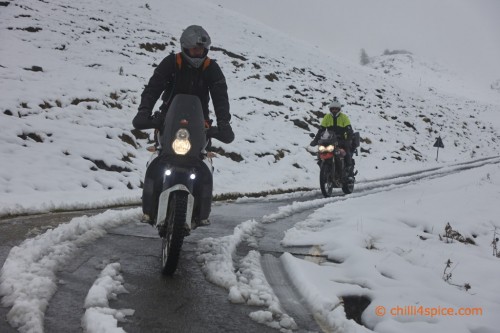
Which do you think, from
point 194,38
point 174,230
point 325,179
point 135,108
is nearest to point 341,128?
point 325,179

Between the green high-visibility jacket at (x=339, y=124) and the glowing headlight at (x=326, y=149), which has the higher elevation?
the green high-visibility jacket at (x=339, y=124)

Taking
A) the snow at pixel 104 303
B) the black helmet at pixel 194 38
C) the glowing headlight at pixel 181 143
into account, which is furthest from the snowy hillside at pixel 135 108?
the black helmet at pixel 194 38

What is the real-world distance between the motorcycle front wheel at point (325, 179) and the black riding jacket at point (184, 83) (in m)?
6.81

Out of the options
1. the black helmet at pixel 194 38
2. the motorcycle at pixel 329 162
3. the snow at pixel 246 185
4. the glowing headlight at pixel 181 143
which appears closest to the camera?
the snow at pixel 246 185

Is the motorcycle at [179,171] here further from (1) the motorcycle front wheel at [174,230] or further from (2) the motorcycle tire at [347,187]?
(2) the motorcycle tire at [347,187]

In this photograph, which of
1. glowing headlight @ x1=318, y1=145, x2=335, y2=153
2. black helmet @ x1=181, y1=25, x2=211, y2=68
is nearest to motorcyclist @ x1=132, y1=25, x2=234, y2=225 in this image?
black helmet @ x1=181, y1=25, x2=211, y2=68

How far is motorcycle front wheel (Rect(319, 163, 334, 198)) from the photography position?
11016mm

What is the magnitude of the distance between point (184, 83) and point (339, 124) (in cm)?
809

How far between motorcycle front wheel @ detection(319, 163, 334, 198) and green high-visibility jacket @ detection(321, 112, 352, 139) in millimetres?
1185

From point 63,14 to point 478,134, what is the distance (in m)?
37.4

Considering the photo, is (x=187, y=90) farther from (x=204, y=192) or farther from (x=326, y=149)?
(x=326, y=149)

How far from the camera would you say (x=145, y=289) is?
3.46 m

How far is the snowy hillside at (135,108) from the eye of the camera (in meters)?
9.70

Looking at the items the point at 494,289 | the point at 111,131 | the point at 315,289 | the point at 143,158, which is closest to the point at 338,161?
the point at 143,158
